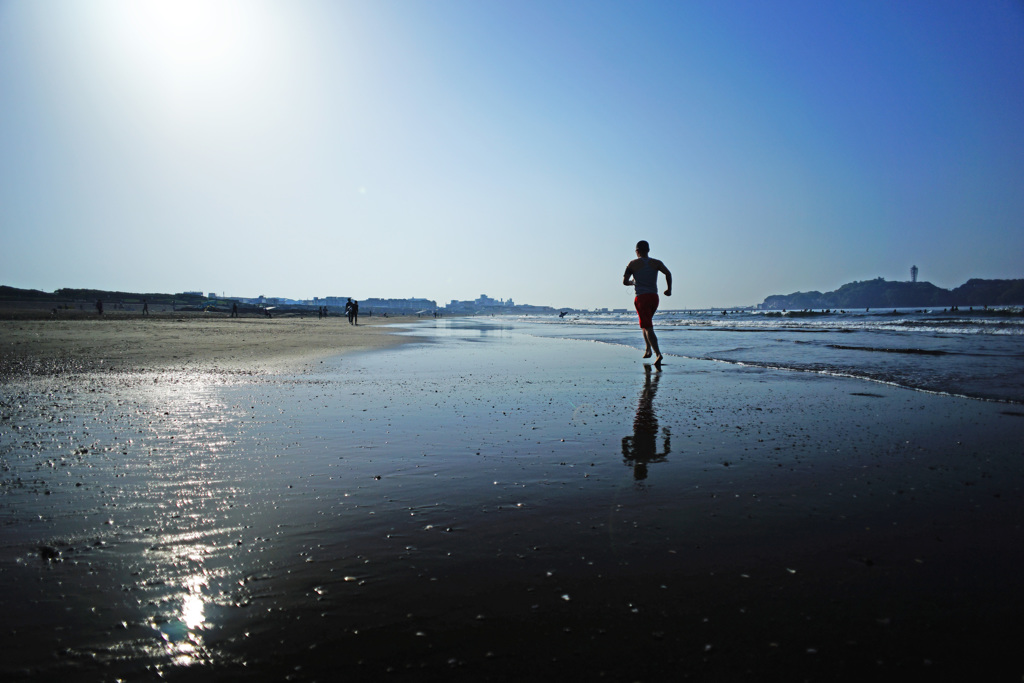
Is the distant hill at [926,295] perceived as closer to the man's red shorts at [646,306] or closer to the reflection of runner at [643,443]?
the man's red shorts at [646,306]

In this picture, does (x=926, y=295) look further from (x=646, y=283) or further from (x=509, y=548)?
(x=509, y=548)

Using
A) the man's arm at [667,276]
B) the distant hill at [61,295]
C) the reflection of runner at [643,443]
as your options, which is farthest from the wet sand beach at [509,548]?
the distant hill at [61,295]

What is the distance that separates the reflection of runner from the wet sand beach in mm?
33

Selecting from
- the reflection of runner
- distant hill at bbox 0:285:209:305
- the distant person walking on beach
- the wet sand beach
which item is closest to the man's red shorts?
the distant person walking on beach

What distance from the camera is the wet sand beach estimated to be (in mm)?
1520

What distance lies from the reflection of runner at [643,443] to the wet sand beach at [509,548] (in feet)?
0.11

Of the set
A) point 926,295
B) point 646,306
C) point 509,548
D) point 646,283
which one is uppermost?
point 926,295

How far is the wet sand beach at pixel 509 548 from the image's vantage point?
1.52 m

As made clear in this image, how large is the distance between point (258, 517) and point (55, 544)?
0.82m

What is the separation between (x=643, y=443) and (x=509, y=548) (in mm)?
2198

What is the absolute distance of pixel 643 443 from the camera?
4.14 meters

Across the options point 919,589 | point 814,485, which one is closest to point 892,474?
point 814,485

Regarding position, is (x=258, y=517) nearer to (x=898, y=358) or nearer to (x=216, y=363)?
(x=216, y=363)

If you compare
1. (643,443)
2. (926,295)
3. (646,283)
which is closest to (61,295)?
(646,283)
